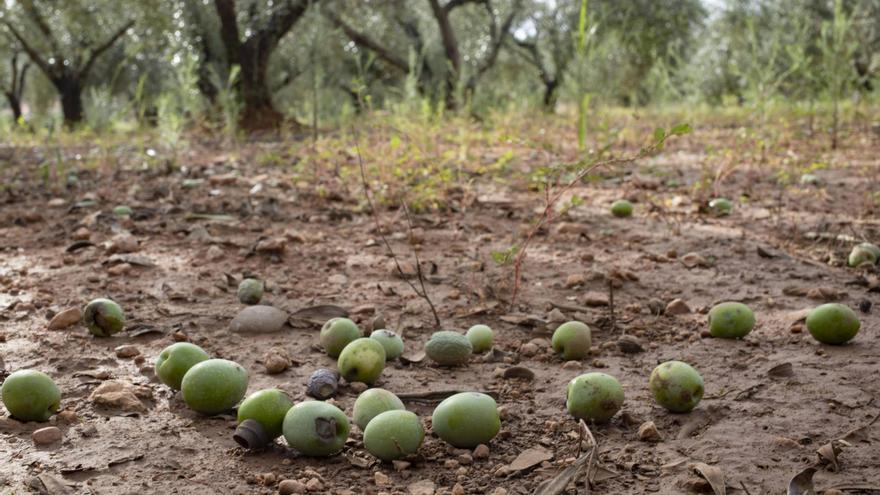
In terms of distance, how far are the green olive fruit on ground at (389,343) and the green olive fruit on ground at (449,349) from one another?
0.35 ft

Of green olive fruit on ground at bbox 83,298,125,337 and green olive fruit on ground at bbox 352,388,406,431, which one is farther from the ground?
green olive fruit on ground at bbox 83,298,125,337

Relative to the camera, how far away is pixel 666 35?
1911 cm

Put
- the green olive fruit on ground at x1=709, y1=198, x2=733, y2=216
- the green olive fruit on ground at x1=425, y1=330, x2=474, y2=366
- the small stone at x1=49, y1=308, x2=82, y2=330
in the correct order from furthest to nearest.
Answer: the green olive fruit on ground at x1=709, y1=198, x2=733, y2=216
the small stone at x1=49, y1=308, x2=82, y2=330
the green olive fruit on ground at x1=425, y1=330, x2=474, y2=366

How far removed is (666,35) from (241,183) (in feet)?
50.1

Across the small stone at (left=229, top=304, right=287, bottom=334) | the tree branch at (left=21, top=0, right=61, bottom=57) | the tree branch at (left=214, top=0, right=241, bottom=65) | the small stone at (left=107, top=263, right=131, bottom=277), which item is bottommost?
the small stone at (left=229, top=304, right=287, bottom=334)

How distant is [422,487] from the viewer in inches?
75.1

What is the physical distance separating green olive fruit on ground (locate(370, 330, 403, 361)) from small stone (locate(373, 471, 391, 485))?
2.66ft

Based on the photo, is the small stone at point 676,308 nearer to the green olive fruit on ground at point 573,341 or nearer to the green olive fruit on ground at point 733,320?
the green olive fruit on ground at point 733,320

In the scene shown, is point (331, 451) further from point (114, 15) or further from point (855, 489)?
point (114, 15)

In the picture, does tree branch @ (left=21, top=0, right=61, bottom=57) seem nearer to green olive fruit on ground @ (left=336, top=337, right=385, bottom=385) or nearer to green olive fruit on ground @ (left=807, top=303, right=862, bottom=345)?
green olive fruit on ground @ (left=336, top=337, right=385, bottom=385)

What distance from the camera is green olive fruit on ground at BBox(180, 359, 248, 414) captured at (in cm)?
226

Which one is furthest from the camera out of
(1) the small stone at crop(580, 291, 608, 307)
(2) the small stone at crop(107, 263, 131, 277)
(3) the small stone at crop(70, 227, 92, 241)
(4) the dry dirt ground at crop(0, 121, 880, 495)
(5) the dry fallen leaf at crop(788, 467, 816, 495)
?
(3) the small stone at crop(70, 227, 92, 241)

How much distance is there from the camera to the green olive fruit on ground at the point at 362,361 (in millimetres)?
2508

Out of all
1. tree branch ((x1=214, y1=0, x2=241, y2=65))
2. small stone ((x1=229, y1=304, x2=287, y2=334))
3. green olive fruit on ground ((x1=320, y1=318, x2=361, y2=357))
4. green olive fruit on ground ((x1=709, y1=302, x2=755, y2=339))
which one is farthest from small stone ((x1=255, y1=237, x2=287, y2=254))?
tree branch ((x1=214, y1=0, x2=241, y2=65))
